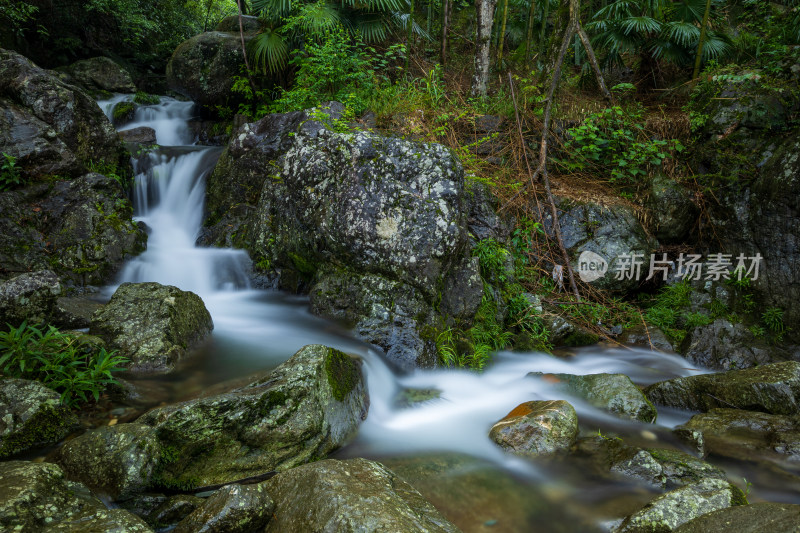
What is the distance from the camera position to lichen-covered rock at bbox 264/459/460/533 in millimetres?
1881

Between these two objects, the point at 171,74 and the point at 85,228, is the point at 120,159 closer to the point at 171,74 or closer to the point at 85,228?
the point at 85,228

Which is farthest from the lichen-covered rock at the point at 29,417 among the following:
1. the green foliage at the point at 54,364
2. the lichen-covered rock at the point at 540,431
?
the lichen-covered rock at the point at 540,431

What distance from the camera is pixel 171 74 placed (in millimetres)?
9906

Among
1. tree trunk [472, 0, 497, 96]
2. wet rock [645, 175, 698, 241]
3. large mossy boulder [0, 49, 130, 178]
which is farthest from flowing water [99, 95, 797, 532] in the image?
tree trunk [472, 0, 497, 96]

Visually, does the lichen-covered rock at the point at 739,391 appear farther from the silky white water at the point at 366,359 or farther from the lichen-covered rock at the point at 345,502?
the lichen-covered rock at the point at 345,502

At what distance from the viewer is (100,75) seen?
11.1 metres

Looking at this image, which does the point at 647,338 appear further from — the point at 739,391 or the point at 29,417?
the point at 29,417

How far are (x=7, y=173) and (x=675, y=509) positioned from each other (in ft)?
23.4

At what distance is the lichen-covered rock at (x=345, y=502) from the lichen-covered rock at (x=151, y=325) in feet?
6.11

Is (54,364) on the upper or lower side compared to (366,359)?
upper

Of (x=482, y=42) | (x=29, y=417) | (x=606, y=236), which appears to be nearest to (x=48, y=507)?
(x=29, y=417)

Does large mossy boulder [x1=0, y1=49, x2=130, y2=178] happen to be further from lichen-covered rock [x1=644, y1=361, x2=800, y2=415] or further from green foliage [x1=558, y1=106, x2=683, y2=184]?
lichen-covered rock [x1=644, y1=361, x2=800, y2=415]

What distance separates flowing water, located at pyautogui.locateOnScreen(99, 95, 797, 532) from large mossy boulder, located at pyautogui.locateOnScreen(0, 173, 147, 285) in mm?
308

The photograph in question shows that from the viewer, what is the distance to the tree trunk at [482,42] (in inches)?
281
